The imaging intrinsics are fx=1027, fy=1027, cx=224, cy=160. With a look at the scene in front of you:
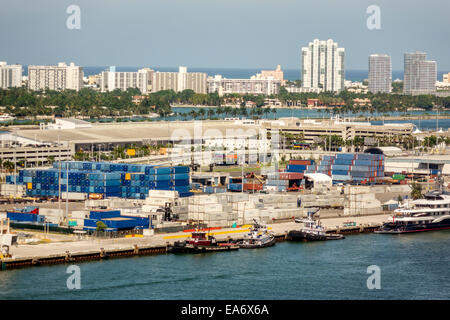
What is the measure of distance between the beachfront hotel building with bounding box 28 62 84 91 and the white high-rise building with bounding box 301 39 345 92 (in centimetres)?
3752

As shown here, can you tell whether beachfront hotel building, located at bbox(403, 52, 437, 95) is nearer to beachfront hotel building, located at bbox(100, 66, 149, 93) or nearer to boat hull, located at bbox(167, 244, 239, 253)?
beachfront hotel building, located at bbox(100, 66, 149, 93)

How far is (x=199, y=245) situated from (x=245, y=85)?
4059 inches

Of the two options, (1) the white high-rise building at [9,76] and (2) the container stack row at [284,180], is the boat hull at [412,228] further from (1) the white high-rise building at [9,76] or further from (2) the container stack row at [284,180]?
(1) the white high-rise building at [9,76]

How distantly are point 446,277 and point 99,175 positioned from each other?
14.1 m

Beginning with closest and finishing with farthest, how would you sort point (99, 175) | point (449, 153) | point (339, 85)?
point (99, 175)
point (449, 153)
point (339, 85)

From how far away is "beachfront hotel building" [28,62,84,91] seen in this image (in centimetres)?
11644

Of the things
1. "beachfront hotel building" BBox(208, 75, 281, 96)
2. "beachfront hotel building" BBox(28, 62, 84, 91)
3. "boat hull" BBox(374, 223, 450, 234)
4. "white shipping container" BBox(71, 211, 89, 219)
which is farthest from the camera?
"beachfront hotel building" BBox(208, 75, 281, 96)

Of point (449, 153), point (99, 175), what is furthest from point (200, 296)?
point (449, 153)

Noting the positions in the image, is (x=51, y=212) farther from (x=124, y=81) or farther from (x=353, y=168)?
(x=124, y=81)

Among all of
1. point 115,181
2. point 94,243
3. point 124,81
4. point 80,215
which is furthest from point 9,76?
point 94,243

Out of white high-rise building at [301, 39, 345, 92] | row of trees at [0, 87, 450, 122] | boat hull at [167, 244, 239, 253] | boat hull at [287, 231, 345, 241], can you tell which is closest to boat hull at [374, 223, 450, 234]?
boat hull at [287, 231, 345, 241]
